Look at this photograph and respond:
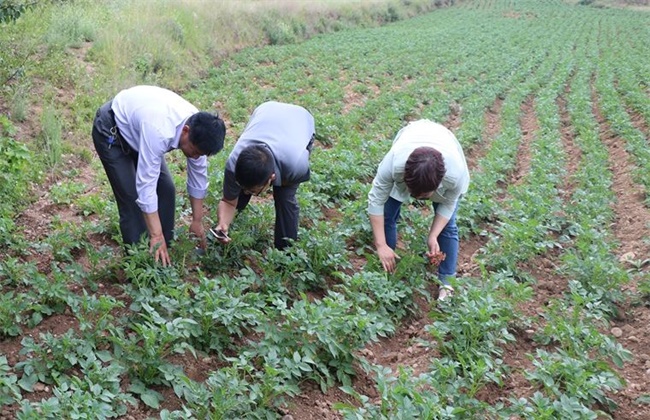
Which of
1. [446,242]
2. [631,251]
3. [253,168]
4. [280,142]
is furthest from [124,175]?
[631,251]

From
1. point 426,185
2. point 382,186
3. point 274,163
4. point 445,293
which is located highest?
point 274,163

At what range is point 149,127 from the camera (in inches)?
154

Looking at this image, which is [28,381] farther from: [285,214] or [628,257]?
[628,257]

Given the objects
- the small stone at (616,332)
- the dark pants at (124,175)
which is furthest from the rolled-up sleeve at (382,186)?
the small stone at (616,332)

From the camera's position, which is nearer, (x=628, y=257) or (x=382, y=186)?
(x=382, y=186)

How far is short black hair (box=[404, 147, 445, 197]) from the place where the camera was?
3.92 metres

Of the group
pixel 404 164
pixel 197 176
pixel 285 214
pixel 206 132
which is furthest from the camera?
pixel 285 214

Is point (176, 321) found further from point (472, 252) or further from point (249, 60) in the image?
point (249, 60)

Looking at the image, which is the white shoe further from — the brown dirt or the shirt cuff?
the brown dirt

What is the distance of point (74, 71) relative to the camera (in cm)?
943

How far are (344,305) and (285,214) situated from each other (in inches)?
47.1

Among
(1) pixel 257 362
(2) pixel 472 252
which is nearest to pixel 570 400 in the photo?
(1) pixel 257 362

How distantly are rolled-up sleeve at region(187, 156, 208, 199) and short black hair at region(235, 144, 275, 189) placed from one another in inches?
18.0

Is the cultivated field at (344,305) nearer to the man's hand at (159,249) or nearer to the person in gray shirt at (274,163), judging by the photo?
the man's hand at (159,249)
